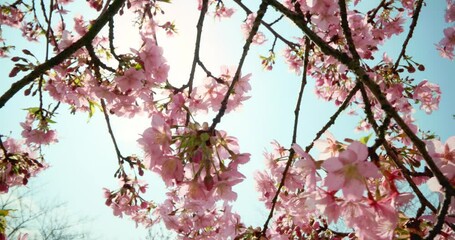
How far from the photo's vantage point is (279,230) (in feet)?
10.2

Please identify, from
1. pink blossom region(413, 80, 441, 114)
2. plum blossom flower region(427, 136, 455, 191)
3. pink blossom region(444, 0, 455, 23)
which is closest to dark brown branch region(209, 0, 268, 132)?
plum blossom flower region(427, 136, 455, 191)

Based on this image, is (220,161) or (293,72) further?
(293,72)

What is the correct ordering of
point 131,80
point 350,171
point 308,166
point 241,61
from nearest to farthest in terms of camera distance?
point 350,171
point 308,166
point 241,61
point 131,80

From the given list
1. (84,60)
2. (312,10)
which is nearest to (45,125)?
(84,60)

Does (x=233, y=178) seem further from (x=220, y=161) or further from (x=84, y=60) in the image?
(x=84, y=60)

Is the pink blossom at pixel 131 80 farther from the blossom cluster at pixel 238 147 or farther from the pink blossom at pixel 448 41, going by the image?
the pink blossom at pixel 448 41

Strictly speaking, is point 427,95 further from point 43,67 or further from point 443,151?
point 43,67

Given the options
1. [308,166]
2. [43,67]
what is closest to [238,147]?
[308,166]

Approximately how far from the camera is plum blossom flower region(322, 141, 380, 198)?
3.32 ft

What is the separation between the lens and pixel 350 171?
1048 mm

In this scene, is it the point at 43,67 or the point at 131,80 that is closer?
the point at 43,67

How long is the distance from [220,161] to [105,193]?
8.96 feet

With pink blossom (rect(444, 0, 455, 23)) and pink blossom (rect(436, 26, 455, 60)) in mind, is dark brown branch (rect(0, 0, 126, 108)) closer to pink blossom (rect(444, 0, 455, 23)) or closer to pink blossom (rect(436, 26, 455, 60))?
pink blossom (rect(436, 26, 455, 60))

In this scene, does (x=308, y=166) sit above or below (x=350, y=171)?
above
